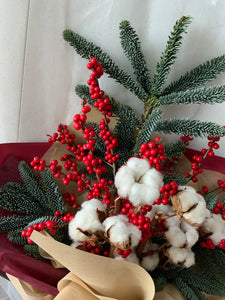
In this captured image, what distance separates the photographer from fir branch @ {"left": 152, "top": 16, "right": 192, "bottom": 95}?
1.62ft

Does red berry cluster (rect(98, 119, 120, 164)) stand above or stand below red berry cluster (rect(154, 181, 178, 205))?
above

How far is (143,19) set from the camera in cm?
59

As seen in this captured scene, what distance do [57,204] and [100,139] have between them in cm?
14

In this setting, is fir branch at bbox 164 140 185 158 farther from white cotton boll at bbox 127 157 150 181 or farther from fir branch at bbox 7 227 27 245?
fir branch at bbox 7 227 27 245

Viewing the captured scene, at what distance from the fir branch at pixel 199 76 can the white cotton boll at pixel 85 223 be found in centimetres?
27

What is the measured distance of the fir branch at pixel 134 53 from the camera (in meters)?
0.55

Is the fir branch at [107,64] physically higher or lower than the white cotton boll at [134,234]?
higher

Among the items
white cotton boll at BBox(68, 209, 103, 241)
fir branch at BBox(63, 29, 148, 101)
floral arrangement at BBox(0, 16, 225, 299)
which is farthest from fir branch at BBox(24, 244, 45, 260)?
fir branch at BBox(63, 29, 148, 101)

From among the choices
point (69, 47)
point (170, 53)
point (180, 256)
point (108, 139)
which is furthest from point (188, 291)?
point (69, 47)

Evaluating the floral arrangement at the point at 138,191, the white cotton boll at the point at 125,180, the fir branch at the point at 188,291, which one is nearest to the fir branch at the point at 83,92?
the floral arrangement at the point at 138,191

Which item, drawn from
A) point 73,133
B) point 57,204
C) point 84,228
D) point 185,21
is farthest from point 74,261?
point 185,21

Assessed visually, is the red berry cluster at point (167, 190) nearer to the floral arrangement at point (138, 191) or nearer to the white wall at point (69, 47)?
the floral arrangement at point (138, 191)

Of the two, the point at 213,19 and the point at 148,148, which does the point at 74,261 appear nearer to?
the point at 148,148

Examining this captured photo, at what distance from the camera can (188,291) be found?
1.60 feet
